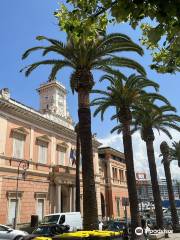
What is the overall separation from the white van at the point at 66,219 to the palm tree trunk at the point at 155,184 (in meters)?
7.79

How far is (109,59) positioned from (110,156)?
1433 inches

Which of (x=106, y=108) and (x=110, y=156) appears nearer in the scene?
(x=106, y=108)

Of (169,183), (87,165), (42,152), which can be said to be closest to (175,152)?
(169,183)

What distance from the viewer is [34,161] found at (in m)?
32.3

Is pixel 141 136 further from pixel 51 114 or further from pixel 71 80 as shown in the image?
pixel 71 80

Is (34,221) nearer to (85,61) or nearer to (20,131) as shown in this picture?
(20,131)

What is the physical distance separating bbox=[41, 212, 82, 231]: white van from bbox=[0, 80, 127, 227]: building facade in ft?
10.9

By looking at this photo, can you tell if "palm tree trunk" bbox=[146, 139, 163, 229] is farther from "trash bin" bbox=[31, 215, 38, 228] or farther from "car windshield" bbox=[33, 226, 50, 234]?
"car windshield" bbox=[33, 226, 50, 234]

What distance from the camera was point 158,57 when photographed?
10000mm

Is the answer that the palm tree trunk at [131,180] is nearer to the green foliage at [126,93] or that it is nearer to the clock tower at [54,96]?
the green foliage at [126,93]

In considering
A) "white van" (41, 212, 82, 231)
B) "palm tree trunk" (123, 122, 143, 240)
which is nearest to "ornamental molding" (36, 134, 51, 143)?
"white van" (41, 212, 82, 231)

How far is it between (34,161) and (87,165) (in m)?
18.0

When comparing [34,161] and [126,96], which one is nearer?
[126,96]

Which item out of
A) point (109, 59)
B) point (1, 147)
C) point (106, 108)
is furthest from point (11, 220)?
point (109, 59)
